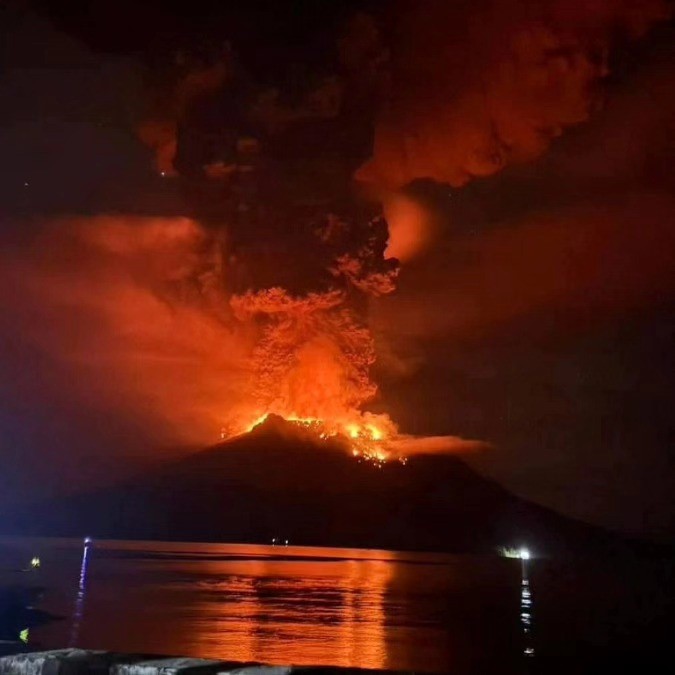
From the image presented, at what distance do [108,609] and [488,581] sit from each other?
8024 cm

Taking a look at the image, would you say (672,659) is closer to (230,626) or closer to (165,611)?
(230,626)

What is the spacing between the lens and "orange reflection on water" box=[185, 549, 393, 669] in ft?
120

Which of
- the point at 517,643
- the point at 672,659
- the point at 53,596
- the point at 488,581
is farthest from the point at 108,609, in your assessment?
the point at 488,581

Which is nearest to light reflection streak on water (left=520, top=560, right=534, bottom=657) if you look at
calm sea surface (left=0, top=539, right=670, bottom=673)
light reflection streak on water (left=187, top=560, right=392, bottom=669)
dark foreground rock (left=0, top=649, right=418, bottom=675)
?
calm sea surface (left=0, top=539, right=670, bottom=673)

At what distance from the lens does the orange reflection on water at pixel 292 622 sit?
120ft

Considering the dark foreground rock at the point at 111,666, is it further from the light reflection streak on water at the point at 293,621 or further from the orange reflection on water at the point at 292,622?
the light reflection streak on water at the point at 293,621

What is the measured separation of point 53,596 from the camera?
6606cm

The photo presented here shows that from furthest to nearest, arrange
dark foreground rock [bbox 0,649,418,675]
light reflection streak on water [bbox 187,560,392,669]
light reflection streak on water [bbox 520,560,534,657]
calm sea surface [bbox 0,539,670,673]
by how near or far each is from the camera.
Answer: light reflection streak on water [bbox 520,560,534,657] → calm sea surface [bbox 0,539,670,673] → light reflection streak on water [bbox 187,560,392,669] → dark foreground rock [bbox 0,649,418,675]

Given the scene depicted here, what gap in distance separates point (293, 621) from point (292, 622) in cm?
77

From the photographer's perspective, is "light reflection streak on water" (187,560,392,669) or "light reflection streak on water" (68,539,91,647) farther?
"light reflection streak on water" (68,539,91,647)

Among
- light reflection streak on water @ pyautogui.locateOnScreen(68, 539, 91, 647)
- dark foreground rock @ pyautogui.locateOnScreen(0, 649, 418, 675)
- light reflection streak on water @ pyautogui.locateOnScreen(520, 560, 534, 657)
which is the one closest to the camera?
dark foreground rock @ pyautogui.locateOnScreen(0, 649, 418, 675)

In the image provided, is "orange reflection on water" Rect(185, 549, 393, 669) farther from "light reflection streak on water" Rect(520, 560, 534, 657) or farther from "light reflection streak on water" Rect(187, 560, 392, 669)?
"light reflection streak on water" Rect(520, 560, 534, 657)

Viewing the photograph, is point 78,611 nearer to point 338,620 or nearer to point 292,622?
point 292,622

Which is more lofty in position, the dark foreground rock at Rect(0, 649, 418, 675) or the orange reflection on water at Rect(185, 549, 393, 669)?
the orange reflection on water at Rect(185, 549, 393, 669)
